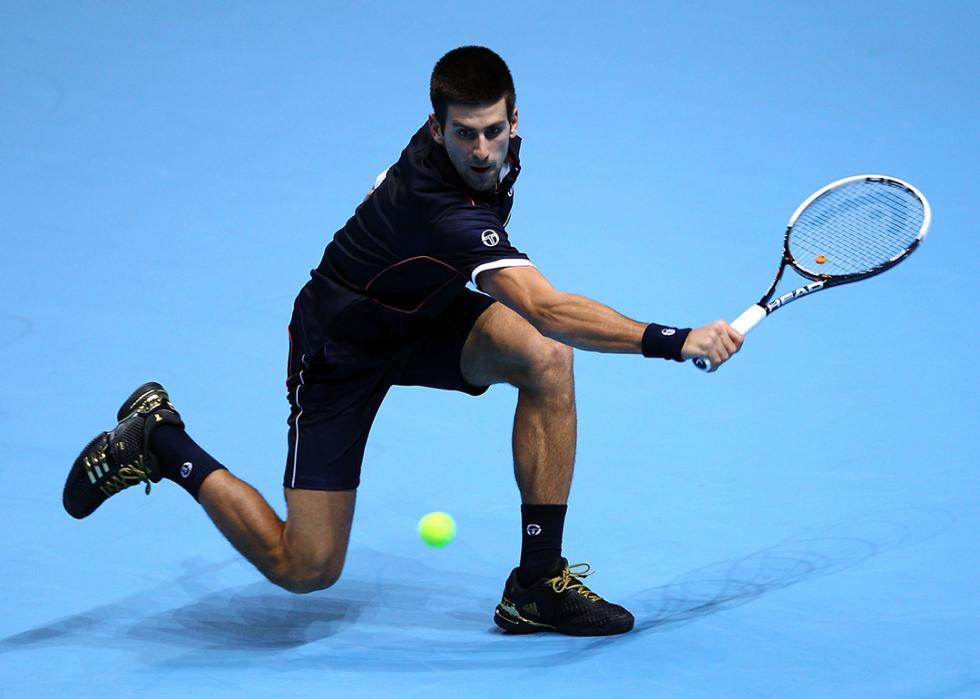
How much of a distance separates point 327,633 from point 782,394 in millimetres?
2285

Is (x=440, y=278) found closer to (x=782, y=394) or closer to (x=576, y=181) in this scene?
(x=782, y=394)

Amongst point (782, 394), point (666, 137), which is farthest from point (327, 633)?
point (666, 137)

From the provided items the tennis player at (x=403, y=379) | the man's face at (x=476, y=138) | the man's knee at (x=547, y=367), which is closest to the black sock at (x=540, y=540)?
the tennis player at (x=403, y=379)

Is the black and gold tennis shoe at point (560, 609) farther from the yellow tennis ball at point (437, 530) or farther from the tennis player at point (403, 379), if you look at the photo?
the yellow tennis ball at point (437, 530)

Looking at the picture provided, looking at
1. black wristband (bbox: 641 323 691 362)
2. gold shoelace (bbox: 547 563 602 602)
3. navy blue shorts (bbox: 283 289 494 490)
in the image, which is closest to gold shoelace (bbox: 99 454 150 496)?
navy blue shorts (bbox: 283 289 494 490)

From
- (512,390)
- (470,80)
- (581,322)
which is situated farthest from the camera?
(512,390)

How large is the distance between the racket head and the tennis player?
0.76 metres

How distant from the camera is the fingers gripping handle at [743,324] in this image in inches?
133

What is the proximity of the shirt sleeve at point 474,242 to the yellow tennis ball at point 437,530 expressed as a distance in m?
1.16

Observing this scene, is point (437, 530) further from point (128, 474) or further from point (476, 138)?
point (476, 138)

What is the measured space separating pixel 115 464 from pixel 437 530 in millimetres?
1071

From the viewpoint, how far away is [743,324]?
3.56m

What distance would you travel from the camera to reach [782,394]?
5.61 m

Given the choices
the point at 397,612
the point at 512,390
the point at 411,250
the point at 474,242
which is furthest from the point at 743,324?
the point at 512,390
